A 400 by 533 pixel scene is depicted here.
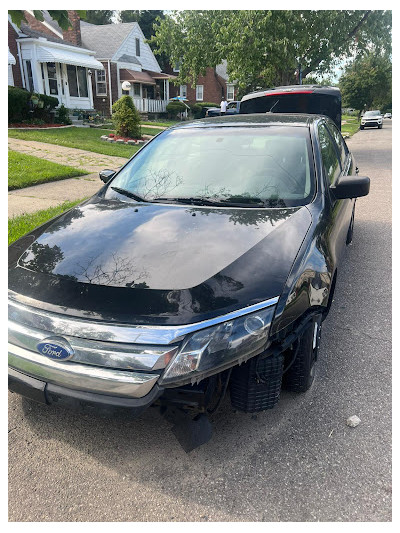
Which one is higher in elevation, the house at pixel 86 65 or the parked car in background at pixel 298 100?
the house at pixel 86 65

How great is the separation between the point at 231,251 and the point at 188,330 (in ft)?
1.85

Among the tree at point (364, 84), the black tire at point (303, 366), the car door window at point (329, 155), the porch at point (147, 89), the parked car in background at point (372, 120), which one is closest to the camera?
the black tire at point (303, 366)

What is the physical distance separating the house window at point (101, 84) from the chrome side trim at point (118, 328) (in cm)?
3025

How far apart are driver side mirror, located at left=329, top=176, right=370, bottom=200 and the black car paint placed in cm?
24

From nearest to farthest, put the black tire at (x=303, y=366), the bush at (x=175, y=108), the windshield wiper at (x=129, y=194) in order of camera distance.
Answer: the black tire at (x=303, y=366)
the windshield wiper at (x=129, y=194)
the bush at (x=175, y=108)

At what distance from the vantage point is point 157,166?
11.2 ft

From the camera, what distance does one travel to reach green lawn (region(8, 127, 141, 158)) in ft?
41.9

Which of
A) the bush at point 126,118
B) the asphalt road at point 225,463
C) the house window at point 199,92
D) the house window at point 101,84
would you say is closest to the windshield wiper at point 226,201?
the asphalt road at point 225,463

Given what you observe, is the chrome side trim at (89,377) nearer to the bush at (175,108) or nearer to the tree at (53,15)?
the tree at (53,15)

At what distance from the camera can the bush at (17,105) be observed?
16.8 m

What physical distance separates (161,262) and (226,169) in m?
1.22

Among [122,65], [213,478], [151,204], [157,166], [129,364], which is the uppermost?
[122,65]
